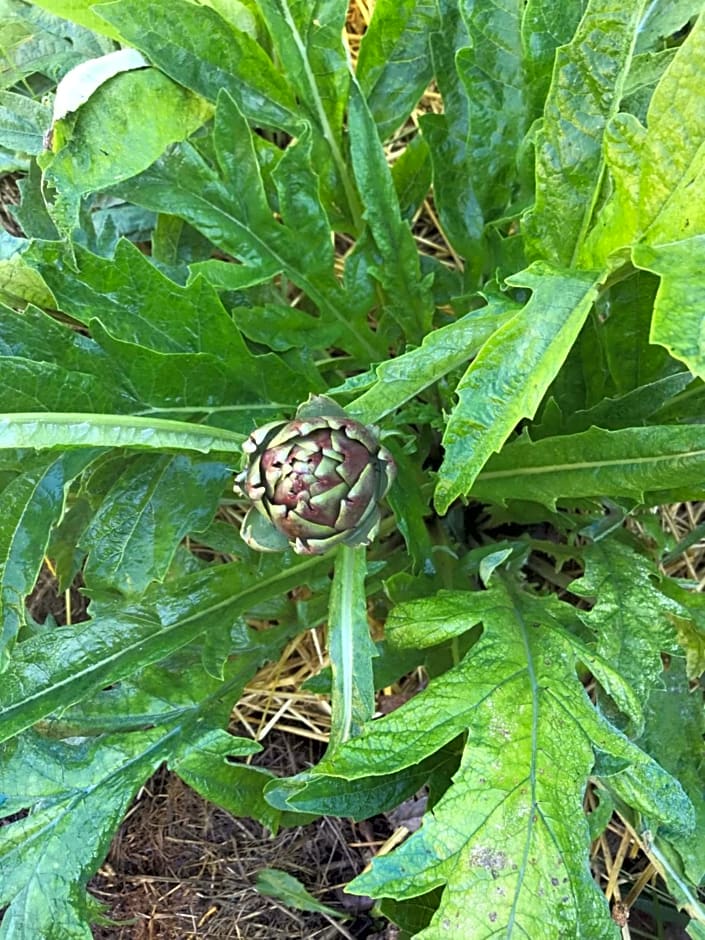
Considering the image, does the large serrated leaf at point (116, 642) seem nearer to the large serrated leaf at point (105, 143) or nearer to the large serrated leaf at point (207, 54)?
the large serrated leaf at point (105, 143)

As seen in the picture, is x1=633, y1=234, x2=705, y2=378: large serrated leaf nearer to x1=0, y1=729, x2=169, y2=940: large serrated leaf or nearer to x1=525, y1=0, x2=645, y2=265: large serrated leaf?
x1=525, y1=0, x2=645, y2=265: large serrated leaf

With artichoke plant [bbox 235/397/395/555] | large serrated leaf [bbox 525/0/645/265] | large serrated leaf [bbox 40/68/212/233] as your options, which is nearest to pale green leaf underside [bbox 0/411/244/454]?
artichoke plant [bbox 235/397/395/555]

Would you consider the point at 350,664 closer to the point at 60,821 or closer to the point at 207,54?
the point at 60,821

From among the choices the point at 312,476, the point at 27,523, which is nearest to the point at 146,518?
the point at 27,523

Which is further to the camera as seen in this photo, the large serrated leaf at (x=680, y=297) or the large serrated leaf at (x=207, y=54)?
the large serrated leaf at (x=207, y=54)

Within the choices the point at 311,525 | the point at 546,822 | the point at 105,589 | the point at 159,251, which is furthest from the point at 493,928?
the point at 159,251

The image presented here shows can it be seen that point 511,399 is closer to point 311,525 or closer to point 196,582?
point 311,525

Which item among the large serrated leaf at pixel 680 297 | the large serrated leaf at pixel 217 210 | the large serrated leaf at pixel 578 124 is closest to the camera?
the large serrated leaf at pixel 680 297

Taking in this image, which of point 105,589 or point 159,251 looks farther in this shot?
point 159,251

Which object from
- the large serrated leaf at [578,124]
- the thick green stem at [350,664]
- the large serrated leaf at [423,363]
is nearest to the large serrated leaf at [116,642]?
the thick green stem at [350,664]
